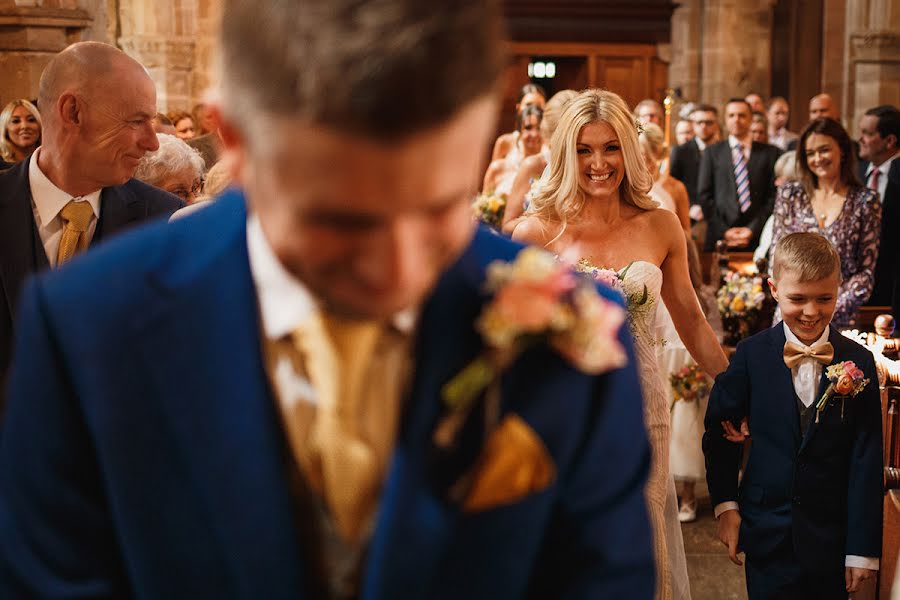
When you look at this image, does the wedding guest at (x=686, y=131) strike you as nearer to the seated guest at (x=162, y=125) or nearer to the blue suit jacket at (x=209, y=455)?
the seated guest at (x=162, y=125)

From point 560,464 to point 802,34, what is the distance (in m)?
19.5

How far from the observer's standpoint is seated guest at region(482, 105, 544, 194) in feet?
26.6

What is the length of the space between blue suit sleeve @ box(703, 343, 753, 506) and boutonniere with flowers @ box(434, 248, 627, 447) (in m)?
2.49

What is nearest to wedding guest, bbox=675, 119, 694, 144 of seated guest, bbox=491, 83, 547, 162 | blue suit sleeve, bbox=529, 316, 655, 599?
seated guest, bbox=491, 83, 547, 162

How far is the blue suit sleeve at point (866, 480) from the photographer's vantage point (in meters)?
3.38

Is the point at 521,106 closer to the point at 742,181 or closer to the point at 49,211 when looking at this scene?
the point at 742,181

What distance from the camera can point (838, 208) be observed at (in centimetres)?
612

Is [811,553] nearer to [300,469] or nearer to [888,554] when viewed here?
[888,554]

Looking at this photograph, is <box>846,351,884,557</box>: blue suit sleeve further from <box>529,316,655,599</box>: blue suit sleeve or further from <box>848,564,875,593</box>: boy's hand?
<box>529,316,655,599</box>: blue suit sleeve

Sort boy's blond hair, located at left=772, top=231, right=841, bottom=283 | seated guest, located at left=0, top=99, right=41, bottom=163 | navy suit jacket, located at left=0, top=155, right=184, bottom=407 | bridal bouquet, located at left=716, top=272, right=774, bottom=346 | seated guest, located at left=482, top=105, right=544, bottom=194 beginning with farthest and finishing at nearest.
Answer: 1. seated guest, located at left=482, top=105, right=544, bottom=194
2. seated guest, located at left=0, top=99, right=41, bottom=163
3. bridal bouquet, located at left=716, top=272, right=774, bottom=346
4. boy's blond hair, located at left=772, top=231, right=841, bottom=283
5. navy suit jacket, located at left=0, top=155, right=184, bottom=407

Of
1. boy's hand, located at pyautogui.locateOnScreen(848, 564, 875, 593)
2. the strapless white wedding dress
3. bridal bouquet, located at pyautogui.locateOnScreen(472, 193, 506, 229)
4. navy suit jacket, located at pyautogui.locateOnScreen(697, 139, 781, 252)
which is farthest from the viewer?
navy suit jacket, located at pyautogui.locateOnScreen(697, 139, 781, 252)

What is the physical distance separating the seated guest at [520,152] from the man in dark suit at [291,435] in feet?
21.9

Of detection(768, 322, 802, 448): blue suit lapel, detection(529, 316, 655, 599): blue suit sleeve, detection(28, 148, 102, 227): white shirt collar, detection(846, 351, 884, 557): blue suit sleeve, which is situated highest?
detection(28, 148, 102, 227): white shirt collar

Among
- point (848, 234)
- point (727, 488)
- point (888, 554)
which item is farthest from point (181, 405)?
point (848, 234)
